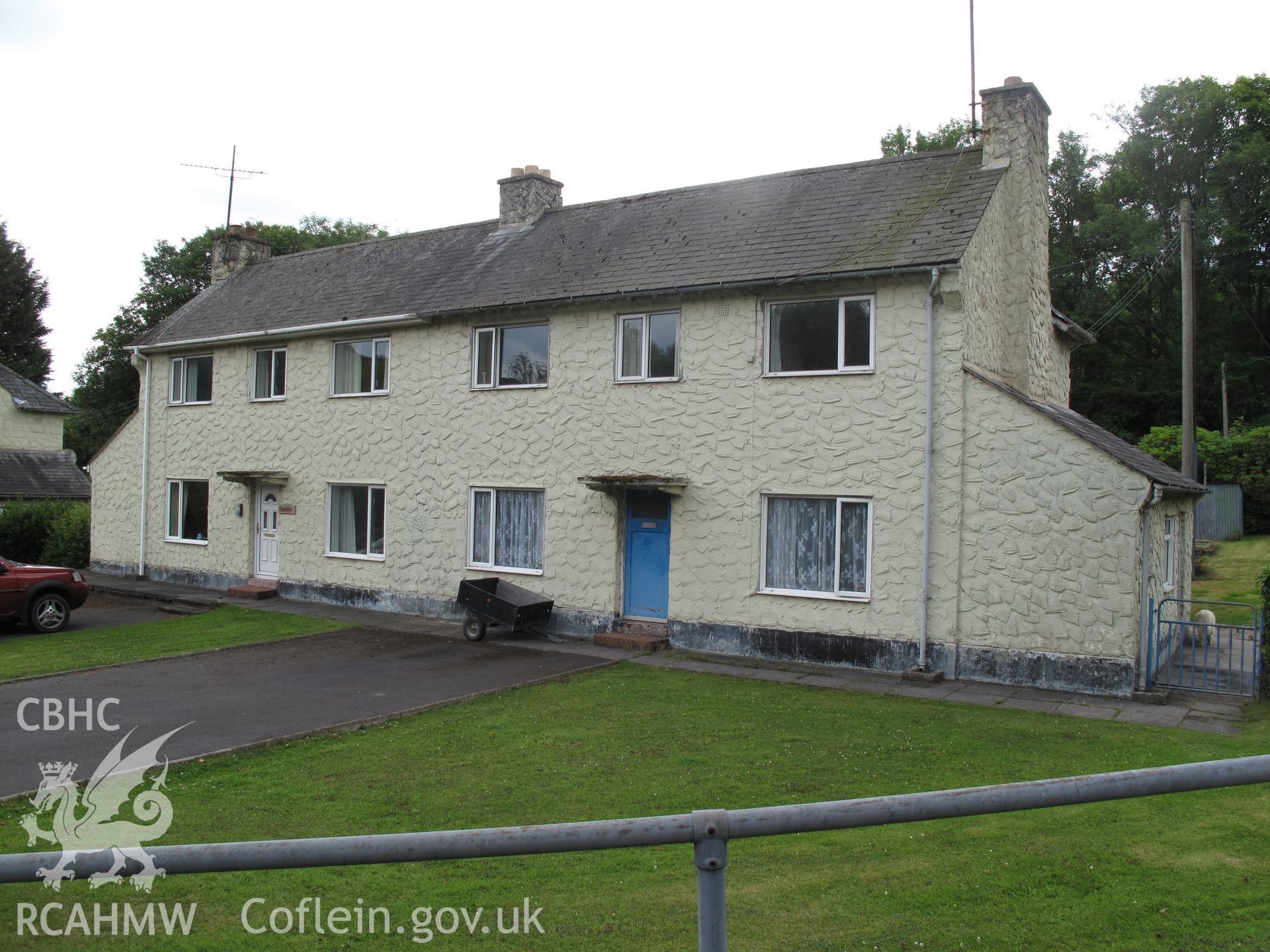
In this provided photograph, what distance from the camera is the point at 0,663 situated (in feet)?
49.0

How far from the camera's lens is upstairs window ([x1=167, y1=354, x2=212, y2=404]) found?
24156mm

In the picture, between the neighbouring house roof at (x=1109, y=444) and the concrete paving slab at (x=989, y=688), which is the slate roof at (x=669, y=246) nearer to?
the neighbouring house roof at (x=1109, y=444)

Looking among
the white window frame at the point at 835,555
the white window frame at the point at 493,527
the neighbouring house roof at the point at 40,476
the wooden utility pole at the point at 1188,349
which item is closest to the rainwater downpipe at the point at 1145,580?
the white window frame at the point at 835,555

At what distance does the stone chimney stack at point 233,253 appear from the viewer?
27375 mm

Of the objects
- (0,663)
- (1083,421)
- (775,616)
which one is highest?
(1083,421)

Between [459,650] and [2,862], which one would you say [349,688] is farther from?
[2,862]

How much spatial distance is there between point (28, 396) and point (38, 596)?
22.4 metres

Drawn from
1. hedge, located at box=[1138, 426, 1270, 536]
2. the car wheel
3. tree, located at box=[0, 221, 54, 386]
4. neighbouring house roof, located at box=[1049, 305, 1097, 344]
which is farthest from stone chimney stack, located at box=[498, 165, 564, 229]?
tree, located at box=[0, 221, 54, 386]

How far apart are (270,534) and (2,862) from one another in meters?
20.9

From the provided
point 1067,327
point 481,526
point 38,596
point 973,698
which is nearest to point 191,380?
point 38,596

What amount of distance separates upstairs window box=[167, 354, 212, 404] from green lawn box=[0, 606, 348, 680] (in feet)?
21.6

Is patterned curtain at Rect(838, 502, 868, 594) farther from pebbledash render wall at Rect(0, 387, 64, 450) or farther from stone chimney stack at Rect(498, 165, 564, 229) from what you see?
pebbledash render wall at Rect(0, 387, 64, 450)

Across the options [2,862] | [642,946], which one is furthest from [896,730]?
[2,862]

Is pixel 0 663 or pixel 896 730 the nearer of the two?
pixel 896 730
